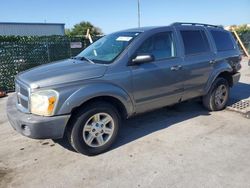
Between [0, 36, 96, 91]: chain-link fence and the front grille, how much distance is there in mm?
5437

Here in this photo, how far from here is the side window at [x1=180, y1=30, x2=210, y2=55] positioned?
495 cm

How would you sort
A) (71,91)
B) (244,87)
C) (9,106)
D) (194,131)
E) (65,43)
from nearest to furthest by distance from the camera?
(71,91), (9,106), (194,131), (244,87), (65,43)

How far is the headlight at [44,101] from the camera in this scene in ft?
11.2

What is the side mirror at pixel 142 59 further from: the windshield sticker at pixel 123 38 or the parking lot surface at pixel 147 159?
the parking lot surface at pixel 147 159

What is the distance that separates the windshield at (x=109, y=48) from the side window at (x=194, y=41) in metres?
1.06

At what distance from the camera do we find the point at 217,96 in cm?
574

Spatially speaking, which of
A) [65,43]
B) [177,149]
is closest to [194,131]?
[177,149]

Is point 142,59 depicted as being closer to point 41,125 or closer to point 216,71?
point 41,125

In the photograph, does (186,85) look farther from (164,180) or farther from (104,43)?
(164,180)

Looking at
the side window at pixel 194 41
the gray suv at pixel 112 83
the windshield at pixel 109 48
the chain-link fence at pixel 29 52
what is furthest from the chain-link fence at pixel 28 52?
the side window at pixel 194 41

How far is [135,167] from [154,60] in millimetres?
1766

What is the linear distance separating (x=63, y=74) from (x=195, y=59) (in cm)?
260


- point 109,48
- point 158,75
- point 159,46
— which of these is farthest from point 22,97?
point 159,46

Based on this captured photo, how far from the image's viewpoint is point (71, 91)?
3533 mm
